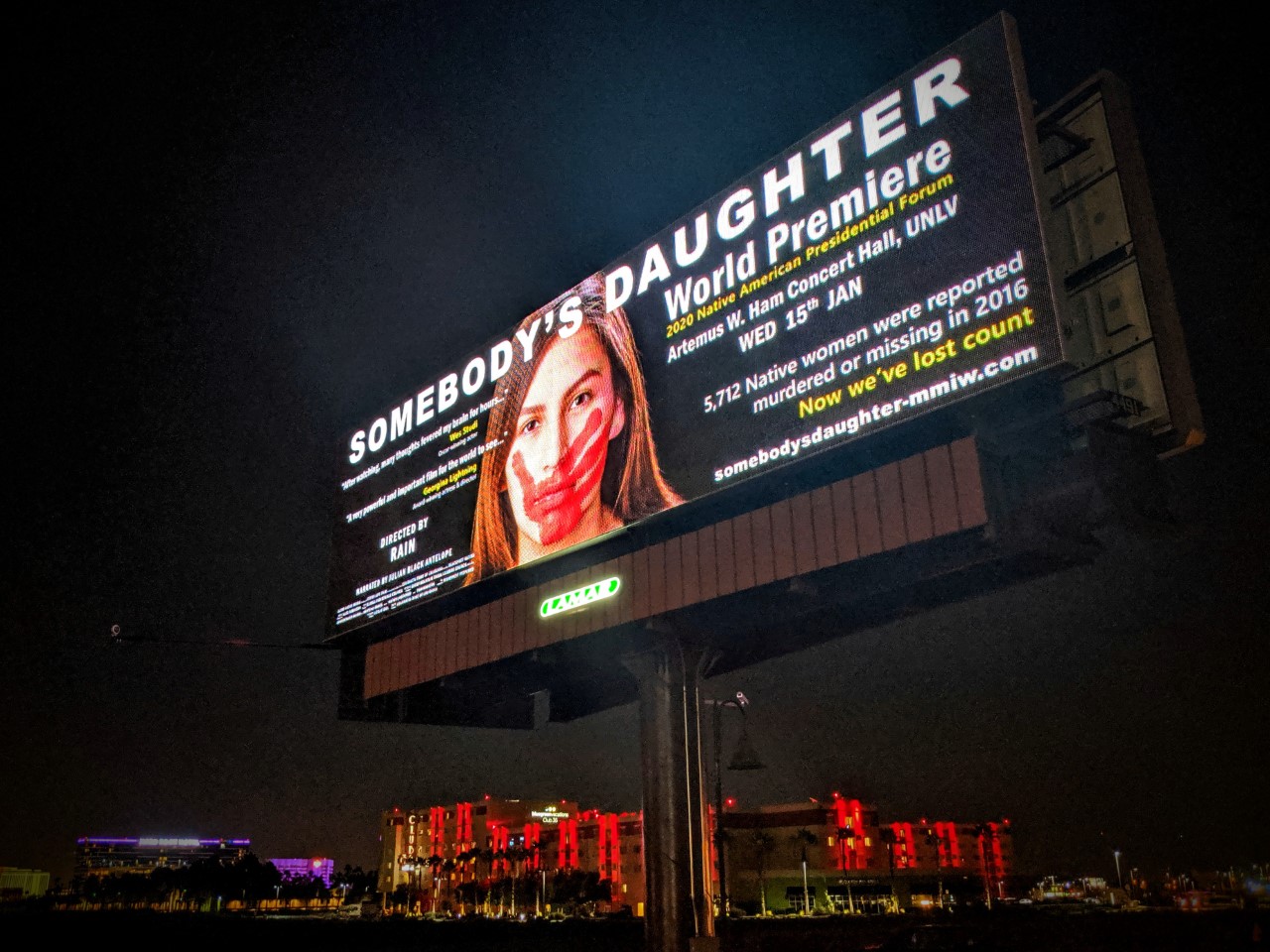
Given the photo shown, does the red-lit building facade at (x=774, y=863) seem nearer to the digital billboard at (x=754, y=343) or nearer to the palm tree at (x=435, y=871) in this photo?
the palm tree at (x=435, y=871)

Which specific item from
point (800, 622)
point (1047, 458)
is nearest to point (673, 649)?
point (800, 622)

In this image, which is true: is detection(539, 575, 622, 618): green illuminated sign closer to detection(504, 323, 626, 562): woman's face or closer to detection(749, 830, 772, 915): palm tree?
detection(504, 323, 626, 562): woman's face

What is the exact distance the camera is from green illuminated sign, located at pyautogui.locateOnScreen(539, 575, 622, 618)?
1470 cm

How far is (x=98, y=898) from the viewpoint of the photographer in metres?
158

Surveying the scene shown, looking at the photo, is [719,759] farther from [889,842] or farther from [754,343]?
[889,842]

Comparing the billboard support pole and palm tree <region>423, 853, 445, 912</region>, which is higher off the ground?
the billboard support pole

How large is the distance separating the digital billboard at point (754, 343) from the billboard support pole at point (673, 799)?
247 centimetres

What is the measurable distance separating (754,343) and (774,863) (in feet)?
311

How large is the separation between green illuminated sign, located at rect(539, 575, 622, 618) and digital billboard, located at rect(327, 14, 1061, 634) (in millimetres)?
732

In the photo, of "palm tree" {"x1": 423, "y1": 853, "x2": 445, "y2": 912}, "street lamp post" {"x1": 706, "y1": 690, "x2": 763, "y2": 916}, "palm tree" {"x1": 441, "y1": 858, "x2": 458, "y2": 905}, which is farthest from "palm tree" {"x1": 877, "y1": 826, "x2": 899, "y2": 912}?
"street lamp post" {"x1": 706, "y1": 690, "x2": 763, "y2": 916}

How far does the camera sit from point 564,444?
15984 mm

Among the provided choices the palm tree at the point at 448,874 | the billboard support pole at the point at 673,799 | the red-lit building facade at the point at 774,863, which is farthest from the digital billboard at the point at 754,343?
the palm tree at the point at 448,874

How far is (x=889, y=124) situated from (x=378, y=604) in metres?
12.5

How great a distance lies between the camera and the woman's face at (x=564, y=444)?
15.4 meters
